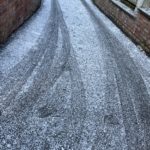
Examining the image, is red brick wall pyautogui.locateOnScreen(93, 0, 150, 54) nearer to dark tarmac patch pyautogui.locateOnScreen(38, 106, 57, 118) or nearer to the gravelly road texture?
the gravelly road texture

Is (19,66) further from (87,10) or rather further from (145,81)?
(87,10)

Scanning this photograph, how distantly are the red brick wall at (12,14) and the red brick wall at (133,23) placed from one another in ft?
11.6

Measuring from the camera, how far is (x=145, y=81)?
22.0 feet

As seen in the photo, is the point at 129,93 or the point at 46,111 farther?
the point at 129,93

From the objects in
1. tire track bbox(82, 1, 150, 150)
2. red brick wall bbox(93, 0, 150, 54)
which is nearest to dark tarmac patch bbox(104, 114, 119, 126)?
tire track bbox(82, 1, 150, 150)

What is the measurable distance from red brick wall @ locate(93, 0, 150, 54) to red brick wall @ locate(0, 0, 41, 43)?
11.6 ft

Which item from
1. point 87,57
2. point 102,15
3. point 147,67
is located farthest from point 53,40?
point 102,15

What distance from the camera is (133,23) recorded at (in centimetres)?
991

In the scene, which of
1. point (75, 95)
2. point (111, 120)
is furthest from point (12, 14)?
point (111, 120)

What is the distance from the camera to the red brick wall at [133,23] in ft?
29.1

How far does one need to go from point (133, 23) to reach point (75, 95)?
5.30 meters

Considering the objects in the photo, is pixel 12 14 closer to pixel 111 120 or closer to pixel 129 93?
pixel 129 93

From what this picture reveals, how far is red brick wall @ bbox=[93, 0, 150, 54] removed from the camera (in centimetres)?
888

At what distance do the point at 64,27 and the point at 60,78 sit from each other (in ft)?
12.5
